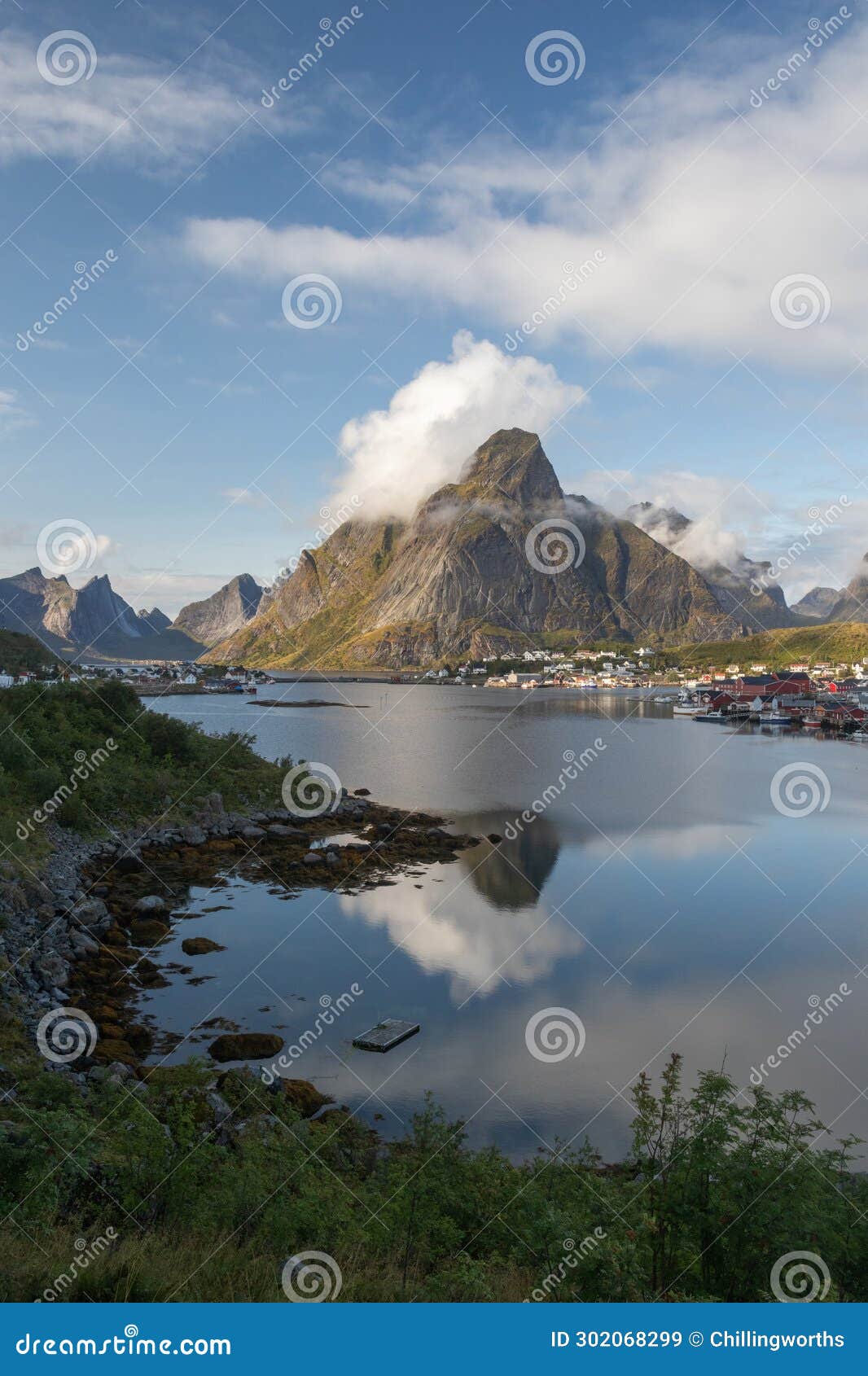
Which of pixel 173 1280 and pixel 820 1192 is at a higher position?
pixel 820 1192

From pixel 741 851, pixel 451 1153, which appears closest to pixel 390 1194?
pixel 451 1153

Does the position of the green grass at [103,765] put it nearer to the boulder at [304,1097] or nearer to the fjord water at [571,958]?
the fjord water at [571,958]

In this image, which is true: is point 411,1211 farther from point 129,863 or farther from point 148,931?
point 129,863

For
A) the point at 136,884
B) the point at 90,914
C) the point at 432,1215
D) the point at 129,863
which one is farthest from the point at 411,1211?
the point at 129,863

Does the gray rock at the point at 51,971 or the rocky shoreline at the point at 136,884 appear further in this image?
the gray rock at the point at 51,971

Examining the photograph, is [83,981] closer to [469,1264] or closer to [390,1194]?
[390,1194]

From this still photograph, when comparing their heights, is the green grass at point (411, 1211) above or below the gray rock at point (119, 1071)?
above

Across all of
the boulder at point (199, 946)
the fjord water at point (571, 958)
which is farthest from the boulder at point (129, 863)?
the boulder at point (199, 946)
